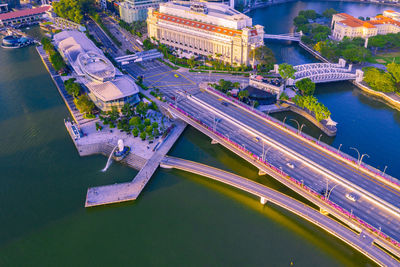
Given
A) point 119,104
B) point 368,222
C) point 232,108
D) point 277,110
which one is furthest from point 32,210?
point 277,110

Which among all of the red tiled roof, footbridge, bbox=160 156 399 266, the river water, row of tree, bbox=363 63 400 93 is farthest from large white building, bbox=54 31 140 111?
row of tree, bbox=363 63 400 93

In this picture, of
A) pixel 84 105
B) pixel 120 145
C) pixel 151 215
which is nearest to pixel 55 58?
pixel 84 105

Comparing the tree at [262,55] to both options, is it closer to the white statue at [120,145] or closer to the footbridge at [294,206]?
the footbridge at [294,206]

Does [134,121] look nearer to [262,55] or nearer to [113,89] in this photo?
[113,89]

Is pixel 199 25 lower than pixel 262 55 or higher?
higher

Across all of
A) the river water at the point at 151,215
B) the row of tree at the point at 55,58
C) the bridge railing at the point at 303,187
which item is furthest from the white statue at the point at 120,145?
the row of tree at the point at 55,58

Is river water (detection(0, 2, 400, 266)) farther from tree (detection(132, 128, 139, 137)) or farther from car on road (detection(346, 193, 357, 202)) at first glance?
tree (detection(132, 128, 139, 137))

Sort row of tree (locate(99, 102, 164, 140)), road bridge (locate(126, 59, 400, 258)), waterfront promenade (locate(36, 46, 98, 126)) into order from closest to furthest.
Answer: road bridge (locate(126, 59, 400, 258))
row of tree (locate(99, 102, 164, 140))
waterfront promenade (locate(36, 46, 98, 126))
